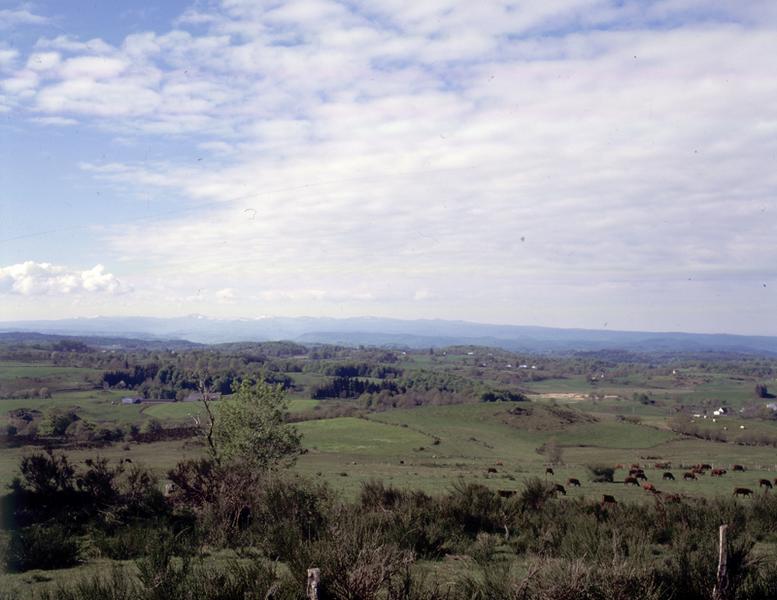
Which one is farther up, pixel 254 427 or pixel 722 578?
pixel 722 578

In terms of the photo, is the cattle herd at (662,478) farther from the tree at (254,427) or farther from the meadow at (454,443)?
the tree at (254,427)

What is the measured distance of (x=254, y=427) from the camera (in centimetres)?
3278

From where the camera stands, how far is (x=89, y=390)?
11775 cm

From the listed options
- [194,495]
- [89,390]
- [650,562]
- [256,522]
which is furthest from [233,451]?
[89,390]

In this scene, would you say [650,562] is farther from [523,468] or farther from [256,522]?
[523,468]

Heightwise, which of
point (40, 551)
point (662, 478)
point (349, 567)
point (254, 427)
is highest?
point (349, 567)

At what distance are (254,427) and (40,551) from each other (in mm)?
19026

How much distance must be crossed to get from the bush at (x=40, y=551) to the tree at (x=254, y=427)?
1699 cm

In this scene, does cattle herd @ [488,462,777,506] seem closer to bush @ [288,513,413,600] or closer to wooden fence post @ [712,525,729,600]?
wooden fence post @ [712,525,729,600]

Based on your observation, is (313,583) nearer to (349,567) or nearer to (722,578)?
(349,567)

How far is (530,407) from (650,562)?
10192 cm

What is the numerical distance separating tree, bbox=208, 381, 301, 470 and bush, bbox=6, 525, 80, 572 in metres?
17.0

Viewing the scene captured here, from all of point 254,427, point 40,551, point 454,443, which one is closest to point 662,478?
point 254,427

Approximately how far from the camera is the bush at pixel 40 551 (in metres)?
13.6
